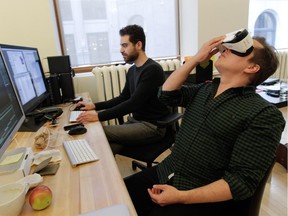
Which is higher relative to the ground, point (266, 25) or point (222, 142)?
point (266, 25)

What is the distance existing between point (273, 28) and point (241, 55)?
10.3 ft

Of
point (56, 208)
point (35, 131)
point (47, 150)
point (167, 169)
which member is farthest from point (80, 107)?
point (56, 208)

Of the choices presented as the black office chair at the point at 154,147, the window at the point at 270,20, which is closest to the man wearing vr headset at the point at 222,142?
the black office chair at the point at 154,147

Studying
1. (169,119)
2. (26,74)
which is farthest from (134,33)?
(26,74)

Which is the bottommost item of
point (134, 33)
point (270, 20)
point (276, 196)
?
point (276, 196)

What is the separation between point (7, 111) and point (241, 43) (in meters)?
1.00

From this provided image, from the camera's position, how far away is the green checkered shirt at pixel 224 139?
868 millimetres

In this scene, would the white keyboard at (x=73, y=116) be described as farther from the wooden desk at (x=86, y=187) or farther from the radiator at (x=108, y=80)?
the radiator at (x=108, y=80)

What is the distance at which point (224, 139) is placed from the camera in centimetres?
99

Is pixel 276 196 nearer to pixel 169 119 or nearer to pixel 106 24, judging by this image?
pixel 169 119

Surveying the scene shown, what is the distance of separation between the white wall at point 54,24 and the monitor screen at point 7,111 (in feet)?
4.64

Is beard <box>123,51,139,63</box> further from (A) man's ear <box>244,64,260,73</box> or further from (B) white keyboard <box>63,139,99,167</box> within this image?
(A) man's ear <box>244,64,260,73</box>

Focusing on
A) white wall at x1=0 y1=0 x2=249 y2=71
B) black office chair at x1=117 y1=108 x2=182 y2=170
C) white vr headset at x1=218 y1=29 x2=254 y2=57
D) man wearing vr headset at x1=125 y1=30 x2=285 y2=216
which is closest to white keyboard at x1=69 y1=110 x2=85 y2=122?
black office chair at x1=117 y1=108 x2=182 y2=170

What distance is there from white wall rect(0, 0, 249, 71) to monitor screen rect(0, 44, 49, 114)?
49 cm
